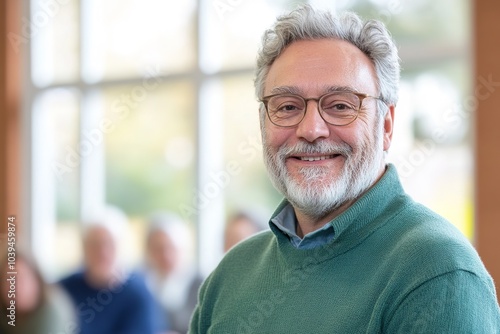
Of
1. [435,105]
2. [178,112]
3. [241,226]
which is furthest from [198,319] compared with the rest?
[178,112]

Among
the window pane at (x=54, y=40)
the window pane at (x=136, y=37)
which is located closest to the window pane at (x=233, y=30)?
the window pane at (x=136, y=37)

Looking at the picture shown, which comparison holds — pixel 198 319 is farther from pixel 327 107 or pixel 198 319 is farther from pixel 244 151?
pixel 244 151

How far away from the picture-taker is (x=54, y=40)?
682 centimetres

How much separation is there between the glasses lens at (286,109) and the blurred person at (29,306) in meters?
2.71

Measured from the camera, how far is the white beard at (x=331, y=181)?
1.52 metres

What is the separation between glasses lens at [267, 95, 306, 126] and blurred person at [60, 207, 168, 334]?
2751 millimetres

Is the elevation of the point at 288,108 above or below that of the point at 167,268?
above

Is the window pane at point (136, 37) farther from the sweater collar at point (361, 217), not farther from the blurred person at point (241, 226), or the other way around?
the sweater collar at point (361, 217)

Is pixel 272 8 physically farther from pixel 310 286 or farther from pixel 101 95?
pixel 310 286

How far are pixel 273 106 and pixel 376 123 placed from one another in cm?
22

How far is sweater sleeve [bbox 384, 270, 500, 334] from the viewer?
118 centimetres

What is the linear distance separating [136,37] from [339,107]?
492 centimetres

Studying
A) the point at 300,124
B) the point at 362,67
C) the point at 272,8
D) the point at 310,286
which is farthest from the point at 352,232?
the point at 272,8

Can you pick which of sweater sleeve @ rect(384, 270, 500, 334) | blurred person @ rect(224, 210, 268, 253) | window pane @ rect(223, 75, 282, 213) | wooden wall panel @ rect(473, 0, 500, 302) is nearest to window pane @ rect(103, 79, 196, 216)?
window pane @ rect(223, 75, 282, 213)
